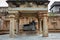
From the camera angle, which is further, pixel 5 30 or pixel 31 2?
pixel 5 30

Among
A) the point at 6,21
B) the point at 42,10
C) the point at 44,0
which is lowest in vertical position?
the point at 6,21

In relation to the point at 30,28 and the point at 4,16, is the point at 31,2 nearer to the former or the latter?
the point at 30,28

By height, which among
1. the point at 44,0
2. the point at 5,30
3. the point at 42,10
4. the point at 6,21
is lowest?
the point at 5,30

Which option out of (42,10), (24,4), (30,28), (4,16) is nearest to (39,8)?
(42,10)

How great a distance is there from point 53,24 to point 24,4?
38.7 ft

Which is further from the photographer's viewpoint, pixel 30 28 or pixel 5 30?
pixel 5 30

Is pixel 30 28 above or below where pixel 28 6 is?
below

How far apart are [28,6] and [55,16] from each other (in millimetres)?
11892

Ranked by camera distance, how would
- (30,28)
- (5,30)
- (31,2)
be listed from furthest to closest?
(5,30) → (30,28) → (31,2)

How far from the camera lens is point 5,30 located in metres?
20.0

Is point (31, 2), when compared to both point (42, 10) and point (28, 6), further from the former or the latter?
point (42, 10)

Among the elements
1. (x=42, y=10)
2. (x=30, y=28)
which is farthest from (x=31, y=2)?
(x=30, y=28)

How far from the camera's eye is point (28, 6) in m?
10.0

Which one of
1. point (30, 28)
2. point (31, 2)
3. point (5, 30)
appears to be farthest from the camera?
point (5, 30)
